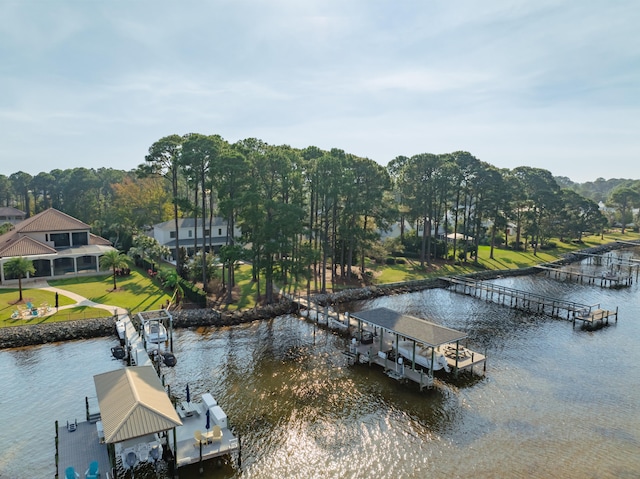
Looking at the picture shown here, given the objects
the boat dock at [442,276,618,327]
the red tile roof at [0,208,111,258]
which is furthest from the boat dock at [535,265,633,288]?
the red tile roof at [0,208,111,258]

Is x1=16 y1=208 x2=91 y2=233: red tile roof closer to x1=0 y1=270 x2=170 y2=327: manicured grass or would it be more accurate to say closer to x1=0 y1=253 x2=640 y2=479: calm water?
Answer: x1=0 y1=270 x2=170 y2=327: manicured grass

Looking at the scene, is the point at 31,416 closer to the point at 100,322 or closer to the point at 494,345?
the point at 100,322

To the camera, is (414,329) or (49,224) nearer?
(414,329)

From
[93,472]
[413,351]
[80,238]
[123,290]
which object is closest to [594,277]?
[413,351]

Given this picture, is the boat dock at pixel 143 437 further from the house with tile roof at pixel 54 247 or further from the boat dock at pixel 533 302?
the boat dock at pixel 533 302

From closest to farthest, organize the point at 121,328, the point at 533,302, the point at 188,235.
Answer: the point at 121,328, the point at 533,302, the point at 188,235

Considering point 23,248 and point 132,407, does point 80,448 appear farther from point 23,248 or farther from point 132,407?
point 23,248

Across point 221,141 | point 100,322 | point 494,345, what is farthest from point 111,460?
point 221,141

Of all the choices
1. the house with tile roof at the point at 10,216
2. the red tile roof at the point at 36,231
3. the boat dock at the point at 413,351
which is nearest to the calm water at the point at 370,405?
the boat dock at the point at 413,351
